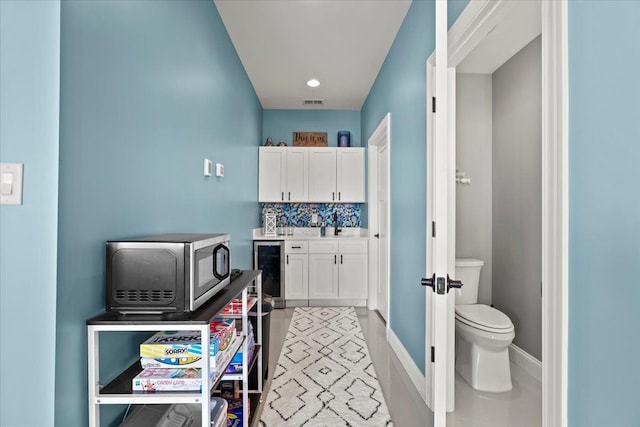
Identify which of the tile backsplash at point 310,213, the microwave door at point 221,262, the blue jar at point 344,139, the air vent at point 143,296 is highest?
the blue jar at point 344,139

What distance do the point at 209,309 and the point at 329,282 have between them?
334 cm

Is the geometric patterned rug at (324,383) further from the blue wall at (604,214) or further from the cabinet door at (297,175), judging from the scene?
the cabinet door at (297,175)

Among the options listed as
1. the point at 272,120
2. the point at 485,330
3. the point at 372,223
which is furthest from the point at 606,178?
the point at 272,120

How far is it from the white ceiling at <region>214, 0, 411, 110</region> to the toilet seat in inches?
95.3

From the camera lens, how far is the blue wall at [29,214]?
91 cm

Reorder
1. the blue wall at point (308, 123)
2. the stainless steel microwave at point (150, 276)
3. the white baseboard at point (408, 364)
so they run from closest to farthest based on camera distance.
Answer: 1. the stainless steel microwave at point (150, 276)
2. the white baseboard at point (408, 364)
3. the blue wall at point (308, 123)

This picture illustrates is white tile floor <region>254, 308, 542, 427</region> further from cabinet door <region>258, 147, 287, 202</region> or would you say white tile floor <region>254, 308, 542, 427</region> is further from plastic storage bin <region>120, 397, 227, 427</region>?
cabinet door <region>258, 147, 287, 202</region>

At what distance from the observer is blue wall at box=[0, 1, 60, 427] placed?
2.98 ft

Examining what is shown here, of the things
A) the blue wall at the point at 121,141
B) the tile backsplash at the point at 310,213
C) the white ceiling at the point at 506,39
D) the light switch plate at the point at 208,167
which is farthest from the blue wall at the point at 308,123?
the light switch plate at the point at 208,167

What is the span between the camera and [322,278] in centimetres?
453

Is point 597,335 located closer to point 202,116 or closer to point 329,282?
point 202,116

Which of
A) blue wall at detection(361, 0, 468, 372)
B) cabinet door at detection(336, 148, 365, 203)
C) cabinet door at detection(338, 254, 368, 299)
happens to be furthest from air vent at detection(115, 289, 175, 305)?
cabinet door at detection(336, 148, 365, 203)

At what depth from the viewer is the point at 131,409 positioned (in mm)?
1350

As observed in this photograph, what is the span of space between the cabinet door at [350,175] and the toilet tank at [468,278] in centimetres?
219
